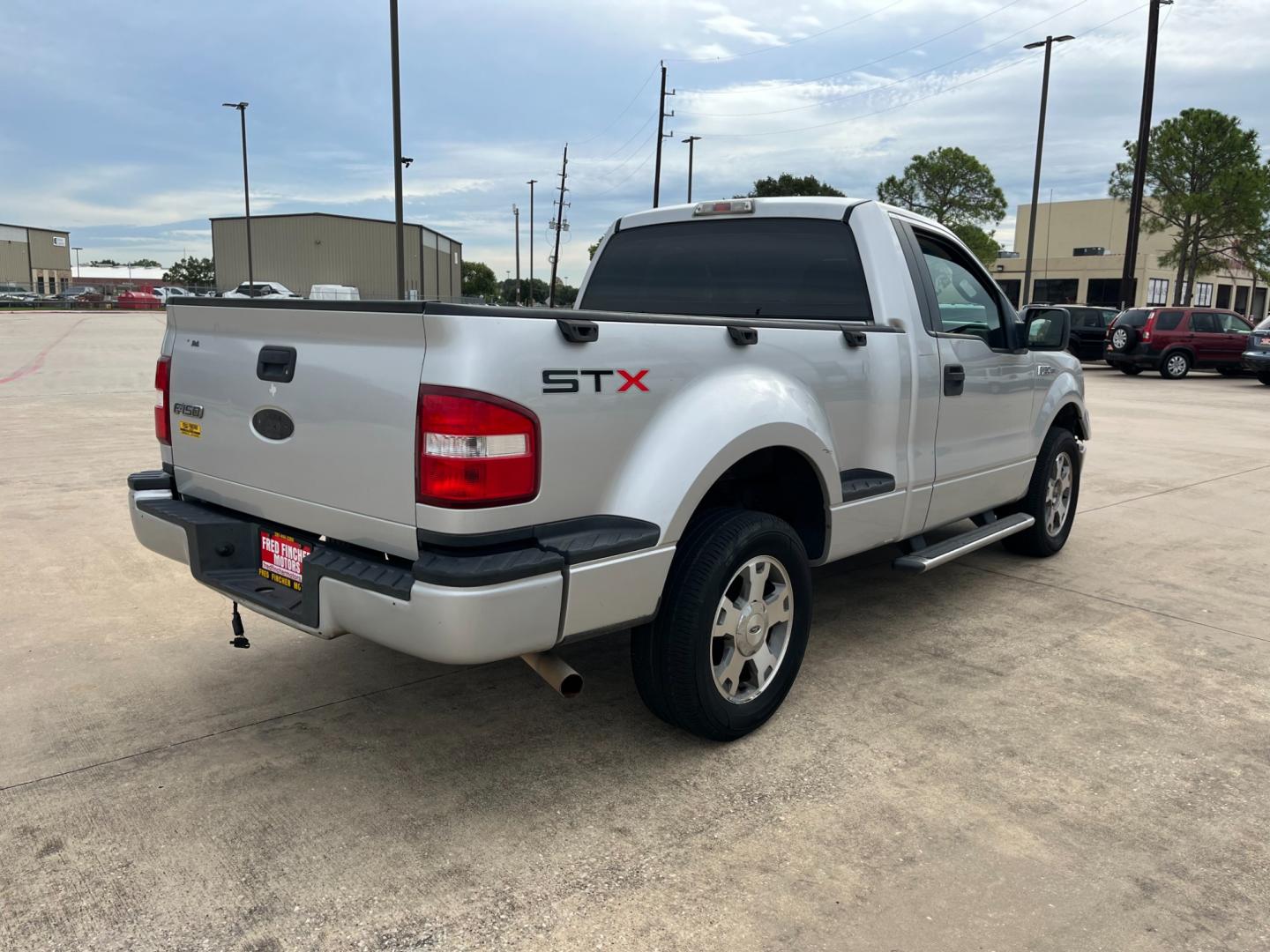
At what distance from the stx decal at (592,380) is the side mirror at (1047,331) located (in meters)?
3.04

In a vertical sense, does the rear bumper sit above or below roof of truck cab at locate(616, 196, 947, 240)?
below

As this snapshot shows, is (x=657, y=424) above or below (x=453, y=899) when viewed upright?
above

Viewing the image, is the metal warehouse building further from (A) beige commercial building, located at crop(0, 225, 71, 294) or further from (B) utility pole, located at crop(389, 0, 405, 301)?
(B) utility pole, located at crop(389, 0, 405, 301)

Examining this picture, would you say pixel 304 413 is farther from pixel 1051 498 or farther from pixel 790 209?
pixel 1051 498

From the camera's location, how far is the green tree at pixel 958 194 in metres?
58.3

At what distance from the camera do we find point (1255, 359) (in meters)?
20.1

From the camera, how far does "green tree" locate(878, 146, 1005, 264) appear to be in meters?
58.3

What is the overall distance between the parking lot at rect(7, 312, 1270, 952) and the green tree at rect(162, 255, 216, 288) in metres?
101

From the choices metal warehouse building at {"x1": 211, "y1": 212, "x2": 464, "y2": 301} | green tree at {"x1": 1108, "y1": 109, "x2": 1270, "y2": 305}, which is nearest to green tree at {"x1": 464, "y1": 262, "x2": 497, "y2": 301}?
metal warehouse building at {"x1": 211, "y1": 212, "x2": 464, "y2": 301}

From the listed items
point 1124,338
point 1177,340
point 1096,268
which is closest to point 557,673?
point 1124,338

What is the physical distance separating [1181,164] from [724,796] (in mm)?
49601

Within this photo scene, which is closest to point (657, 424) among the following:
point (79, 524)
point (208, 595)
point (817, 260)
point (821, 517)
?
point (821, 517)

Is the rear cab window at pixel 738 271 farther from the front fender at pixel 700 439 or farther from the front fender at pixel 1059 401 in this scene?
the front fender at pixel 1059 401

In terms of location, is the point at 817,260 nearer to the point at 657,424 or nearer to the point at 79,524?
the point at 657,424
